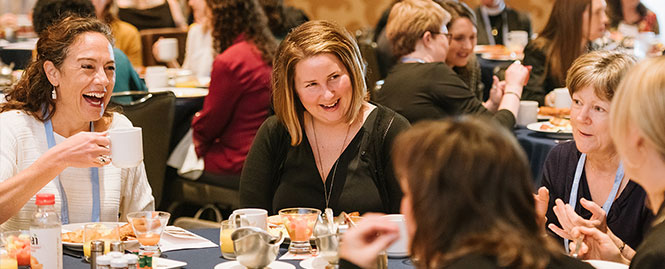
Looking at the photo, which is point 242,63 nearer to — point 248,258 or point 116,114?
point 116,114

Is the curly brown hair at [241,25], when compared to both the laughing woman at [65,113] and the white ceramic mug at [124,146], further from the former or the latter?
the white ceramic mug at [124,146]

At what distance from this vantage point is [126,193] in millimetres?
2760

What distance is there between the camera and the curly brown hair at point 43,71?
103 inches

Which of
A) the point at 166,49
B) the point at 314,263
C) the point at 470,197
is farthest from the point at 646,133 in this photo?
the point at 166,49

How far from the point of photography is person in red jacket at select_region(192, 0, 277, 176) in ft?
14.2

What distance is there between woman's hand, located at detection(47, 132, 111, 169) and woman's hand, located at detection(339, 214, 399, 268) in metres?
0.97

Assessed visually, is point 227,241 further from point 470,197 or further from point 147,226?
point 470,197

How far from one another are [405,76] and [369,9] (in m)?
5.96

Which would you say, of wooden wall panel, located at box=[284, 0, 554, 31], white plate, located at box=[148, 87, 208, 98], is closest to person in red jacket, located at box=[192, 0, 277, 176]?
white plate, located at box=[148, 87, 208, 98]

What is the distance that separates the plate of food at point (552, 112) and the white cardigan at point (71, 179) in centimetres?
237

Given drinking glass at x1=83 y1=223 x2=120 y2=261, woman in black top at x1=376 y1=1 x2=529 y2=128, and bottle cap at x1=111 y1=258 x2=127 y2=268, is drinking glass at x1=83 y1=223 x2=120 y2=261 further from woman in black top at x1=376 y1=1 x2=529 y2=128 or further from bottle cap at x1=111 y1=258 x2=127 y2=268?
woman in black top at x1=376 y1=1 x2=529 y2=128

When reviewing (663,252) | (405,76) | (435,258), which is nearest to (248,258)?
(435,258)

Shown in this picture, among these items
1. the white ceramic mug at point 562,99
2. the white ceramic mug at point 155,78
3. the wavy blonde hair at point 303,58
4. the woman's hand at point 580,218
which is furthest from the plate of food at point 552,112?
the white ceramic mug at point 155,78

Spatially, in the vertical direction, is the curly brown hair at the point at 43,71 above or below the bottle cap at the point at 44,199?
above
